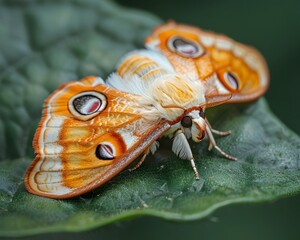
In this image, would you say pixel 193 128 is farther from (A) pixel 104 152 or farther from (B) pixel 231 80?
(B) pixel 231 80

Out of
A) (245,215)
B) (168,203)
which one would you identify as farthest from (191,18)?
(168,203)

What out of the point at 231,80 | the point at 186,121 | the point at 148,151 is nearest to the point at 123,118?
the point at 148,151

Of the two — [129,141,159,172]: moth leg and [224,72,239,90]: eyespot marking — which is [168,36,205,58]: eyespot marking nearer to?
[224,72,239,90]: eyespot marking

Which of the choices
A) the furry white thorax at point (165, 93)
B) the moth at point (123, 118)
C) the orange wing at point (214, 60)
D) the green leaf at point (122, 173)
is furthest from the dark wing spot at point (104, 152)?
the orange wing at point (214, 60)

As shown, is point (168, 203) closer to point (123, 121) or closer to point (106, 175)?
point (106, 175)

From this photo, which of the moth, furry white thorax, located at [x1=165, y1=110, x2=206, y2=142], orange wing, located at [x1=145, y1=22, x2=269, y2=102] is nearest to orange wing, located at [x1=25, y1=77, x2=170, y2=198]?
the moth

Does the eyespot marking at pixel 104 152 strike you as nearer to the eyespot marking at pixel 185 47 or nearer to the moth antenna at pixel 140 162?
the moth antenna at pixel 140 162

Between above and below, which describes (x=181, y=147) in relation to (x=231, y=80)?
below
